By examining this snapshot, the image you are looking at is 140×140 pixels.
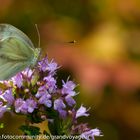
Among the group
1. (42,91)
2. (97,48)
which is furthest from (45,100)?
(97,48)

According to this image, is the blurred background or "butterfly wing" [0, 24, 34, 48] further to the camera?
the blurred background

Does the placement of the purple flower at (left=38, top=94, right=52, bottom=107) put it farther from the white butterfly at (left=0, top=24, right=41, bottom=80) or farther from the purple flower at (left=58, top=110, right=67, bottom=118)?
the white butterfly at (left=0, top=24, right=41, bottom=80)

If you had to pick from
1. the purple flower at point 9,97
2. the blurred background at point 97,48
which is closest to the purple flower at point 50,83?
the purple flower at point 9,97

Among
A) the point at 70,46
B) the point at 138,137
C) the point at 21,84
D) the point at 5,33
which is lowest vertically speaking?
the point at 21,84

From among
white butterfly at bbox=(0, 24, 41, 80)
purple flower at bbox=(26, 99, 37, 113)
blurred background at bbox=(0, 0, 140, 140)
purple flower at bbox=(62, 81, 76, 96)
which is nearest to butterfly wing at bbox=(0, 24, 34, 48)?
white butterfly at bbox=(0, 24, 41, 80)

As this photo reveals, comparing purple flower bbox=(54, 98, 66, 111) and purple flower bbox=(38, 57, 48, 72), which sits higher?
purple flower bbox=(38, 57, 48, 72)

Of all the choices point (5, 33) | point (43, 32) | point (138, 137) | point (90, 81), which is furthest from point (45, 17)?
point (5, 33)

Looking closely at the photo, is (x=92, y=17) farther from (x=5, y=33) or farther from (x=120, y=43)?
(x=5, y=33)
